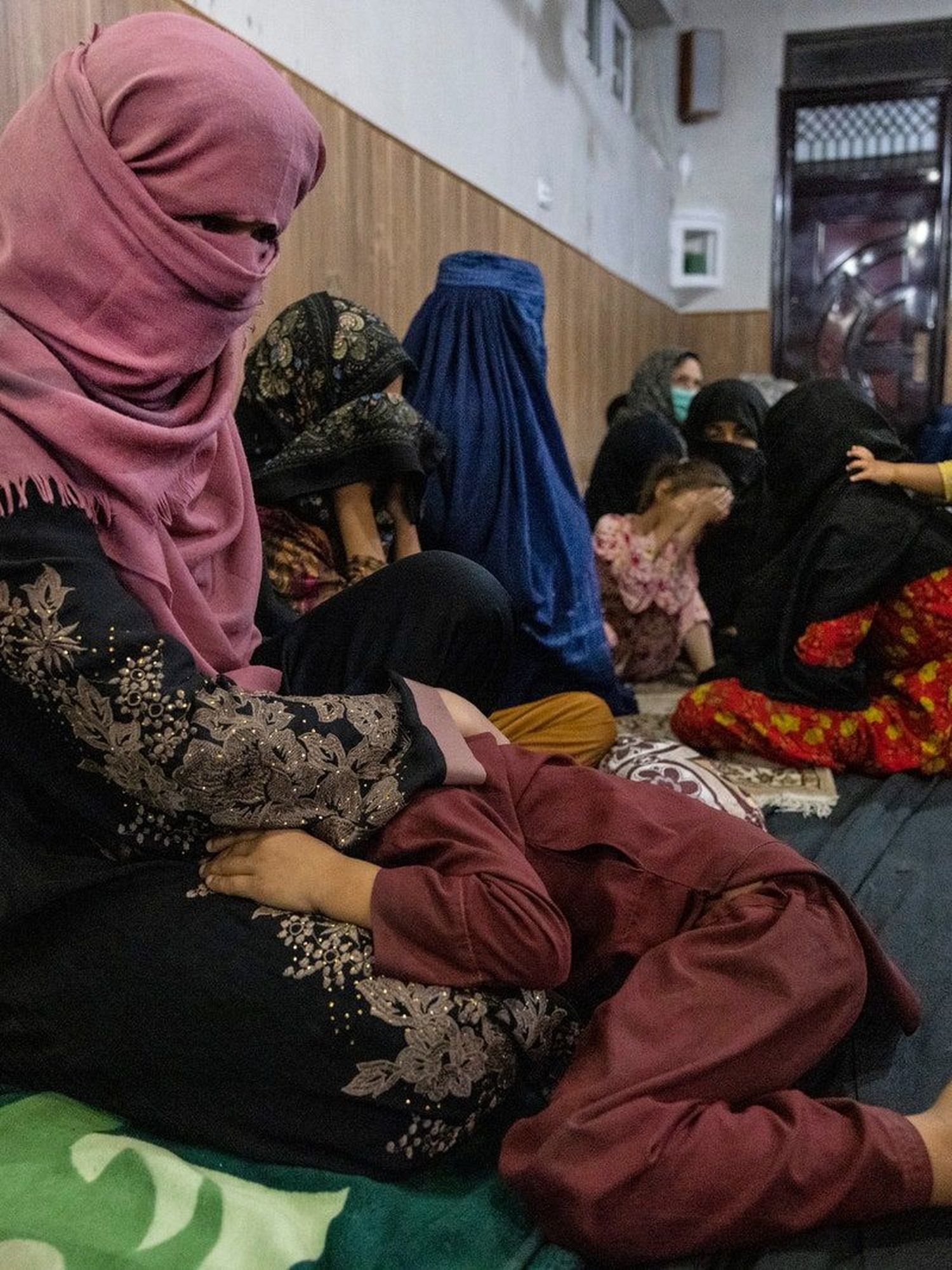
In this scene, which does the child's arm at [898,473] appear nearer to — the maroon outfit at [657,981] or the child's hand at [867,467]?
the child's hand at [867,467]

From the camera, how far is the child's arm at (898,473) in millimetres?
2029

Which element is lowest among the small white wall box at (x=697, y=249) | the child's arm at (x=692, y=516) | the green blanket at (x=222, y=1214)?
the green blanket at (x=222, y=1214)

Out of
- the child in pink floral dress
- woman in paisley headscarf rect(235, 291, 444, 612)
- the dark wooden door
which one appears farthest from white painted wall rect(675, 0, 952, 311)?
woman in paisley headscarf rect(235, 291, 444, 612)

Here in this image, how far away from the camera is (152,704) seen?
0.91m

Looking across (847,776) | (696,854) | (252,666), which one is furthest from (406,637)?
(847,776)

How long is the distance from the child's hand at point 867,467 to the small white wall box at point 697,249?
14.5 feet

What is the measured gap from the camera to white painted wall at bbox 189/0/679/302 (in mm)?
2318

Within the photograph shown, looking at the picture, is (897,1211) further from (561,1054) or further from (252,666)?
(252,666)

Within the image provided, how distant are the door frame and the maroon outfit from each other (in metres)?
5.58

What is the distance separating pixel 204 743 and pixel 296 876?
0.46ft

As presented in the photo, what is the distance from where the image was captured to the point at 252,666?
1.21 meters

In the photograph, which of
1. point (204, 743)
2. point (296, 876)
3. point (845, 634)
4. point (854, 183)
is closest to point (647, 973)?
point (296, 876)

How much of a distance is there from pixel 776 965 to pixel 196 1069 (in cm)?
48

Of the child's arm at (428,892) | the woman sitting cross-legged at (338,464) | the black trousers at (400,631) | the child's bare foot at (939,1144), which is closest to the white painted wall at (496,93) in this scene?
the woman sitting cross-legged at (338,464)
